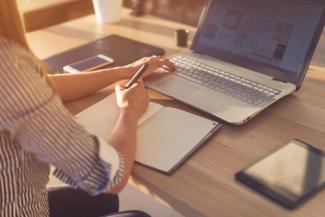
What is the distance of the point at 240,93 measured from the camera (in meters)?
1.10

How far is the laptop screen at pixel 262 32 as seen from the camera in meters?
1.10

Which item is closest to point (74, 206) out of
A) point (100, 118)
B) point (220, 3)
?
point (100, 118)

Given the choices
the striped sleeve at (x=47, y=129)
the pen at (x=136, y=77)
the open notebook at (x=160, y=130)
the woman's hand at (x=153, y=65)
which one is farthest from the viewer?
the woman's hand at (x=153, y=65)

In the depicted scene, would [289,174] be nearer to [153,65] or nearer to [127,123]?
[127,123]

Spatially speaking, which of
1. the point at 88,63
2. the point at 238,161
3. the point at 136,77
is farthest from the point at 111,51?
the point at 238,161

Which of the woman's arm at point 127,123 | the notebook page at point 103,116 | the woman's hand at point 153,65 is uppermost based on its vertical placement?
the woman's hand at point 153,65

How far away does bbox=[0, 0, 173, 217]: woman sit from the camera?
0.65 meters

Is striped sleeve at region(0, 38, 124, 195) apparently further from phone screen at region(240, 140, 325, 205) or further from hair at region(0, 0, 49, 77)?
phone screen at region(240, 140, 325, 205)

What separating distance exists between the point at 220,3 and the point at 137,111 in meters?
0.49

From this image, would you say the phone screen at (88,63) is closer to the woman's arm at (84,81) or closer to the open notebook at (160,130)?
the woman's arm at (84,81)

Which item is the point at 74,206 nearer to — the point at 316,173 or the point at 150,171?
the point at 150,171

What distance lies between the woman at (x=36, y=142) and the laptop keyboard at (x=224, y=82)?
1.10ft

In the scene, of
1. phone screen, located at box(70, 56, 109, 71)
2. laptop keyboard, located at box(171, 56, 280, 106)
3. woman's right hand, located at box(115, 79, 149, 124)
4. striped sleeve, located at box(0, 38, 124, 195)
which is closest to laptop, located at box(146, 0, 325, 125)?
laptop keyboard, located at box(171, 56, 280, 106)

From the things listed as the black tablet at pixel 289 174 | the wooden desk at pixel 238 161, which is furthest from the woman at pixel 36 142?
the black tablet at pixel 289 174
